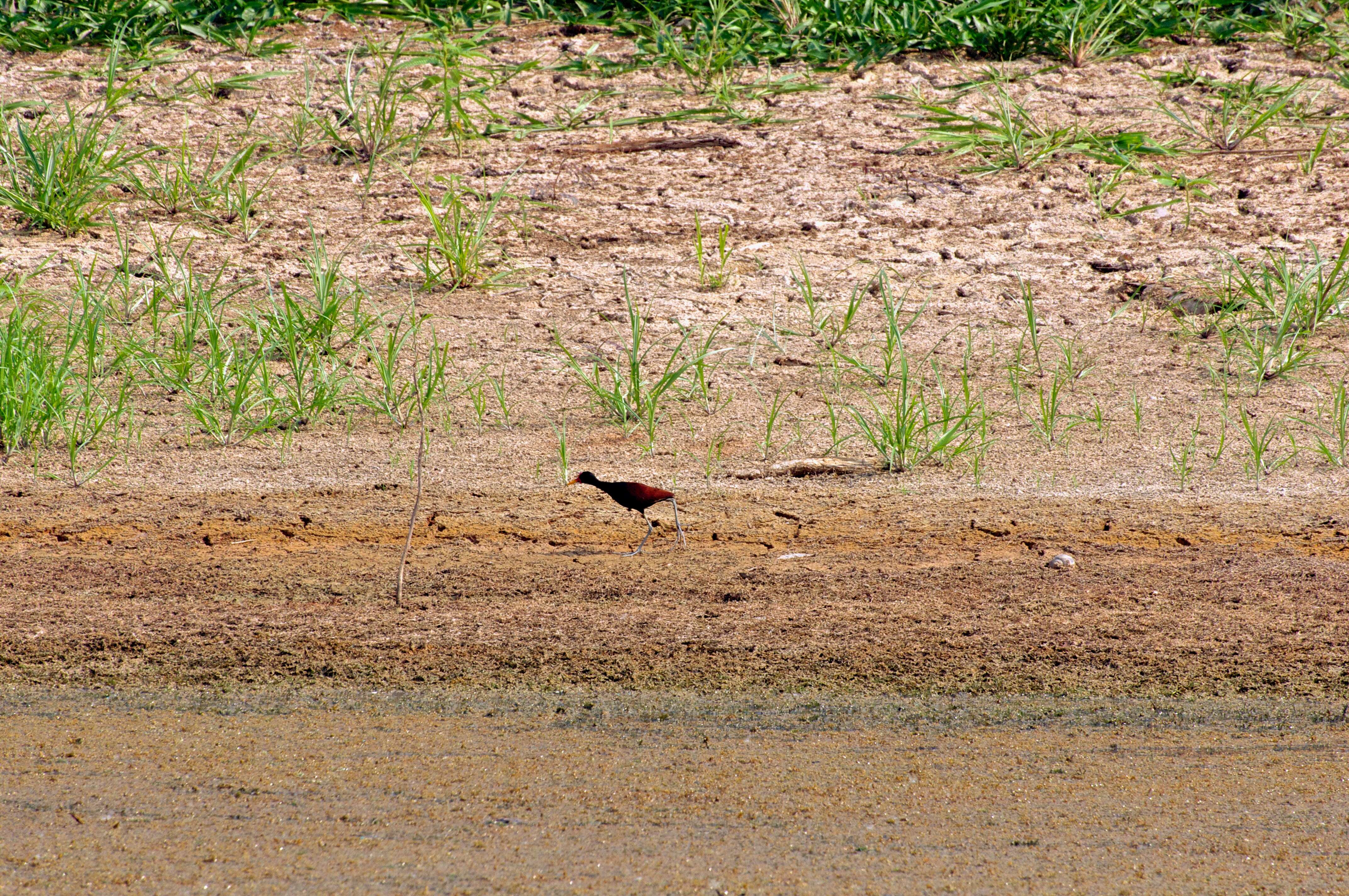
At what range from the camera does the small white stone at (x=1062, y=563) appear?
3.13 m

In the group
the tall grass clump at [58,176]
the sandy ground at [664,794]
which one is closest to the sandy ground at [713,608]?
the sandy ground at [664,794]

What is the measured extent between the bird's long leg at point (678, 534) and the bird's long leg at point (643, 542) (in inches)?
2.9

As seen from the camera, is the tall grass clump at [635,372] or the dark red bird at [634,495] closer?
the dark red bird at [634,495]

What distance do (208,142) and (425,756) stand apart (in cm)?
498

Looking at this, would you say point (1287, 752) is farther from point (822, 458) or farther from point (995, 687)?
point (822, 458)

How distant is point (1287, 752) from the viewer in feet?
7.69

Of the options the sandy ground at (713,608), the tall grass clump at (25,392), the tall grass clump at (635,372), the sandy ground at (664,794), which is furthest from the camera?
the tall grass clump at (635,372)

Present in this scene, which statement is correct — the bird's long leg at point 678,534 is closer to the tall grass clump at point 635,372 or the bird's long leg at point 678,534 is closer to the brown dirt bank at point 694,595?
the brown dirt bank at point 694,595

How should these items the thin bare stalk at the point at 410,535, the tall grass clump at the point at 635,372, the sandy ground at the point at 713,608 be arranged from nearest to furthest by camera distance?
the sandy ground at the point at 713,608
the thin bare stalk at the point at 410,535
the tall grass clump at the point at 635,372

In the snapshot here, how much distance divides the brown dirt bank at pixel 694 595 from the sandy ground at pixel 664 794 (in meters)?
0.10

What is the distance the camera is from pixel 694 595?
3.03m

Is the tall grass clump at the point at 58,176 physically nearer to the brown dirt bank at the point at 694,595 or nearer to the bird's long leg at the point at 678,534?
the brown dirt bank at the point at 694,595

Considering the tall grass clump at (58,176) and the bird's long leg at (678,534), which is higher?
the tall grass clump at (58,176)

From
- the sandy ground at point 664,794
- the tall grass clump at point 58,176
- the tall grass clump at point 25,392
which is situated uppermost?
the tall grass clump at point 58,176
